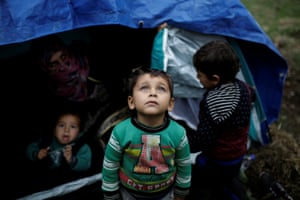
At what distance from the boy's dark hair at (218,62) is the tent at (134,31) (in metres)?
0.41

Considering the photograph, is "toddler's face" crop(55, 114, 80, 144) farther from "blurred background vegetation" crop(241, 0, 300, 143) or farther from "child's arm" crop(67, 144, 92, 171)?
"blurred background vegetation" crop(241, 0, 300, 143)

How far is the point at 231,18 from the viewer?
2.23 meters

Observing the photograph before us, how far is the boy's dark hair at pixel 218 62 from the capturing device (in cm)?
179

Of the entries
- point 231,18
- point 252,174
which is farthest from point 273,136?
point 231,18

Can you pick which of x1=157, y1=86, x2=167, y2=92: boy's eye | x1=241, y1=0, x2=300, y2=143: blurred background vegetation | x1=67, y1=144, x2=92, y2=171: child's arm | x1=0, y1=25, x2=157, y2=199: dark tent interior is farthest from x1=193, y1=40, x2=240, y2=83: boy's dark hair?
x1=241, y1=0, x2=300, y2=143: blurred background vegetation

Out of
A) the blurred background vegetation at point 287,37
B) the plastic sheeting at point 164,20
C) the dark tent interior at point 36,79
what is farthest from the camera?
the blurred background vegetation at point 287,37

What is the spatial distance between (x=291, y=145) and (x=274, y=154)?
22 centimetres

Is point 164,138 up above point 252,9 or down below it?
above

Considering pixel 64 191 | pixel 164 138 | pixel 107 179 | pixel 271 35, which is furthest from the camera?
pixel 271 35

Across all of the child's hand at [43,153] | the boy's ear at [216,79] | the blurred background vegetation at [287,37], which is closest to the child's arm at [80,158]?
the child's hand at [43,153]

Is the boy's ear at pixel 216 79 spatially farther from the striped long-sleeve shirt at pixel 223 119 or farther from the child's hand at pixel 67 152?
the child's hand at pixel 67 152

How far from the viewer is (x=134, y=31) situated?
9.02ft

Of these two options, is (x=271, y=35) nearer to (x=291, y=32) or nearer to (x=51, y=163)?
(x=291, y=32)

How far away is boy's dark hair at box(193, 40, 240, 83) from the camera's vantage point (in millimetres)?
1791
